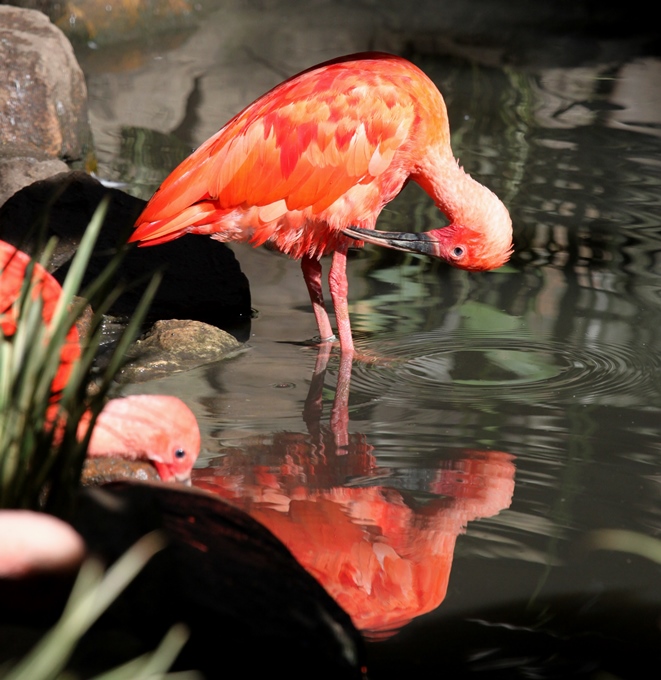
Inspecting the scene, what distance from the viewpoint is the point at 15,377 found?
2.47m

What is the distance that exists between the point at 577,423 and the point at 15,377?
2446 mm

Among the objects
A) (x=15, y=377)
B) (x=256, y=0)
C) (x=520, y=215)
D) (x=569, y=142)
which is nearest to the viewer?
(x=15, y=377)

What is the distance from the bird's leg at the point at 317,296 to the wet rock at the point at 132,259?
463mm

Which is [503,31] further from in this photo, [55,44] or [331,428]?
[331,428]

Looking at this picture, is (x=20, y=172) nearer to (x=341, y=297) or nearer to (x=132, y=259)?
(x=132, y=259)

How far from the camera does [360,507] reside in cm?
353

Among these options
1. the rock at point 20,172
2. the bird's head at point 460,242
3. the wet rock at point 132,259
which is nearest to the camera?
the bird's head at point 460,242

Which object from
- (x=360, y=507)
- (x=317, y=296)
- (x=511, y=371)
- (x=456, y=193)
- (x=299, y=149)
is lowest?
(x=360, y=507)

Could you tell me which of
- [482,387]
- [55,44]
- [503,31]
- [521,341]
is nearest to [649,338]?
[521,341]

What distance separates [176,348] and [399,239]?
3.90ft

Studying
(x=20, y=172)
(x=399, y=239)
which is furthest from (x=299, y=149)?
(x=20, y=172)

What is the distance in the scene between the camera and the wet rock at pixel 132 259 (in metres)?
5.53

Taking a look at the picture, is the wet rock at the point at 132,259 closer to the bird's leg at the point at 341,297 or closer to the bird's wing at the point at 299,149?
the bird's leg at the point at 341,297

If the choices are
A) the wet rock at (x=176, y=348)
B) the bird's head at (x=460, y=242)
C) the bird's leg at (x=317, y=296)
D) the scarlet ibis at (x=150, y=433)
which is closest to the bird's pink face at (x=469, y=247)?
the bird's head at (x=460, y=242)
